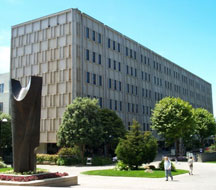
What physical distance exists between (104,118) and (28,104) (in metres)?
23.0

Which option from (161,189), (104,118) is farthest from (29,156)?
(104,118)

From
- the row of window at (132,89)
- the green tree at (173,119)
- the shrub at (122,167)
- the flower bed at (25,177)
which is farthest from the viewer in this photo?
the row of window at (132,89)

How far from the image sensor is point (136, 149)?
26922 millimetres

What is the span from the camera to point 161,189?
16.0m

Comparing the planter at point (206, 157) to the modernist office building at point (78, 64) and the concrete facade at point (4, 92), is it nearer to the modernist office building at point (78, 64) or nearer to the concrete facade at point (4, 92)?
the modernist office building at point (78, 64)

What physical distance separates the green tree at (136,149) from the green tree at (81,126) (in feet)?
30.7

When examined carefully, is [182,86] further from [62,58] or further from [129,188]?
[129,188]

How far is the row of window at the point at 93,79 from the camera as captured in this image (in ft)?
155

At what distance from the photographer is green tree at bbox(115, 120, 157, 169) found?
2678cm

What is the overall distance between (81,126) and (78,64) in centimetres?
1215

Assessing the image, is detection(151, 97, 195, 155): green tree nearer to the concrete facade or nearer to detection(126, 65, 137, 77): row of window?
detection(126, 65, 137, 77): row of window

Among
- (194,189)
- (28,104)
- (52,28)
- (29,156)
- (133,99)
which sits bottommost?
(194,189)

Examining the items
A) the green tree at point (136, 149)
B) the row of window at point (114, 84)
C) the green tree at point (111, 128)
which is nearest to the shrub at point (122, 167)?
the green tree at point (136, 149)

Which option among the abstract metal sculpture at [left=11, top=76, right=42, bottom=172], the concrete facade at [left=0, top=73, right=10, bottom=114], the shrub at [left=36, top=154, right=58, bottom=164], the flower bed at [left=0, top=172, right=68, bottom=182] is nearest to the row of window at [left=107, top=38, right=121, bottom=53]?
the concrete facade at [left=0, top=73, right=10, bottom=114]
